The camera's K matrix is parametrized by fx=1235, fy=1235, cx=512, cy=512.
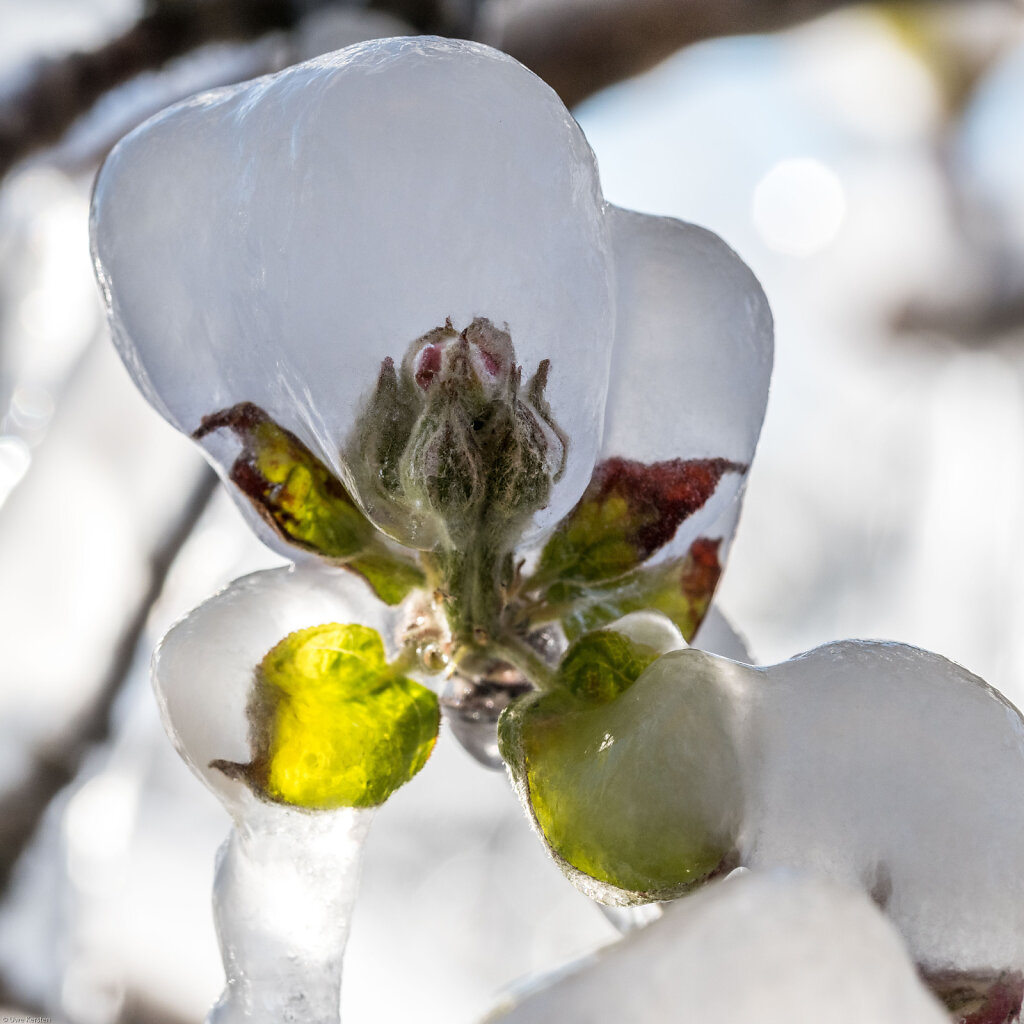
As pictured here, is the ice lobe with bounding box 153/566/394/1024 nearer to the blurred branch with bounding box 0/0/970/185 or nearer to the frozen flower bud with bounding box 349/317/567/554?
the frozen flower bud with bounding box 349/317/567/554

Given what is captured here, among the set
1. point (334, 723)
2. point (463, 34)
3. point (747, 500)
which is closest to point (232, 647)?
point (334, 723)

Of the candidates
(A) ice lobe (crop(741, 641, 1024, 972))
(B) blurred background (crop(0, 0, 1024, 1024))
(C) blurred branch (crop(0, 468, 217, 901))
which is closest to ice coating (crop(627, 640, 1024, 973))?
(A) ice lobe (crop(741, 641, 1024, 972))

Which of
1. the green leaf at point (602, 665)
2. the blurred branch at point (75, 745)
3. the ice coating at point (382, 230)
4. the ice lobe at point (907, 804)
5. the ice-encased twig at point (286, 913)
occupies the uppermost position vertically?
the ice coating at point (382, 230)

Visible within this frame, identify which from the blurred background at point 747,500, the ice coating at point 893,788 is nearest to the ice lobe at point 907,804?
the ice coating at point 893,788

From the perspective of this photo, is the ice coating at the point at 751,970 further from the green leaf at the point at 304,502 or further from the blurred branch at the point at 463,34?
the blurred branch at the point at 463,34

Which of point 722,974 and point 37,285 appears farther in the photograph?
point 37,285

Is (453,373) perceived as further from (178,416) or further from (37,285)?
(37,285)

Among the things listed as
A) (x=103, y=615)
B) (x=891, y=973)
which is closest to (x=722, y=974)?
(x=891, y=973)

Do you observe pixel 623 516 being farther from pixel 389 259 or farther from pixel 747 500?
pixel 747 500
